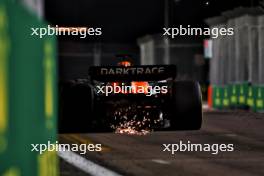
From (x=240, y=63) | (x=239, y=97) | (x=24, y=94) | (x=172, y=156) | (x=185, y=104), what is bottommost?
(x=172, y=156)

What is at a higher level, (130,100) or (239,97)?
(130,100)

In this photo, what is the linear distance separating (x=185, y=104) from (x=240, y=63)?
25.7 metres

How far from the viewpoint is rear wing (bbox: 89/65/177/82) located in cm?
1627

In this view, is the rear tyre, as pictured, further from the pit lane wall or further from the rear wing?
the pit lane wall

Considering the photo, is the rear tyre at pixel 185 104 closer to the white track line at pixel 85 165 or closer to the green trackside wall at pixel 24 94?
the white track line at pixel 85 165

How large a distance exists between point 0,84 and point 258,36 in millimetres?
36860

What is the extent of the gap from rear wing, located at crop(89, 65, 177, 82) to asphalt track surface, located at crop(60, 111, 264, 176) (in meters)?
1.22

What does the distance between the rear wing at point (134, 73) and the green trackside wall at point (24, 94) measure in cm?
1117

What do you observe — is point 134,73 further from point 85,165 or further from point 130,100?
point 85,165

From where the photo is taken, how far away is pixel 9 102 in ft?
11.4

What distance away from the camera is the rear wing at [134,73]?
1627 cm

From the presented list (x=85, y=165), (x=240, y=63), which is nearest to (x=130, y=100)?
(x=85, y=165)

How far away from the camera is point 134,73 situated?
53.6ft

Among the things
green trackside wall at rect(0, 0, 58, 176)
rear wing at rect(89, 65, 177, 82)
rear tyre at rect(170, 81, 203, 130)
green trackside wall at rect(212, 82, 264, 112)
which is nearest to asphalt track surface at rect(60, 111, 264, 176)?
rear tyre at rect(170, 81, 203, 130)
